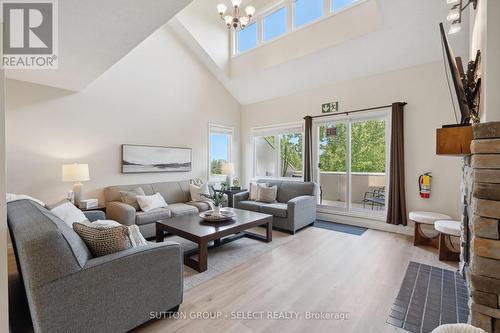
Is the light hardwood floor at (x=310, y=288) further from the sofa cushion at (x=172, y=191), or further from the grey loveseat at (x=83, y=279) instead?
the sofa cushion at (x=172, y=191)

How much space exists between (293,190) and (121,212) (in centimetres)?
307

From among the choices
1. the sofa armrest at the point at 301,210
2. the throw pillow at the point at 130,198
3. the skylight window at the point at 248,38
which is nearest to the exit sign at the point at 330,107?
the sofa armrest at the point at 301,210

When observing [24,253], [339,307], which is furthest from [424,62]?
[24,253]

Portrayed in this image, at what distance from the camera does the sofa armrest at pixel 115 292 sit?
132cm

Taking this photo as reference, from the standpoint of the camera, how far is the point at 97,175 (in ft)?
13.0

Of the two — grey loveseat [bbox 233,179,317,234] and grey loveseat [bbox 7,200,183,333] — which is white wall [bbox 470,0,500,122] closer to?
grey loveseat [bbox 7,200,183,333]

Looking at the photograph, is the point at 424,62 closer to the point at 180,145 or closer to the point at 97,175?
the point at 180,145

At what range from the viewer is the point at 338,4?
390cm

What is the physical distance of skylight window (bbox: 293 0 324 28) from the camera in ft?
13.6

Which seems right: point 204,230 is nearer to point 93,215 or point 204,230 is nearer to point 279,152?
point 93,215

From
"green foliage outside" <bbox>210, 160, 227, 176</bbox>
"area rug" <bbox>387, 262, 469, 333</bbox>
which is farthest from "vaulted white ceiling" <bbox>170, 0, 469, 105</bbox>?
"area rug" <bbox>387, 262, 469, 333</bbox>

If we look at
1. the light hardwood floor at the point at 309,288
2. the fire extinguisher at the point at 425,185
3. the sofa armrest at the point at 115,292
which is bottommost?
the light hardwood floor at the point at 309,288

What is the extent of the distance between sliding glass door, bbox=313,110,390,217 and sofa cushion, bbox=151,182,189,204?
2.90 metres

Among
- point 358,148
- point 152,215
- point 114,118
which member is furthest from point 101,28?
point 358,148
